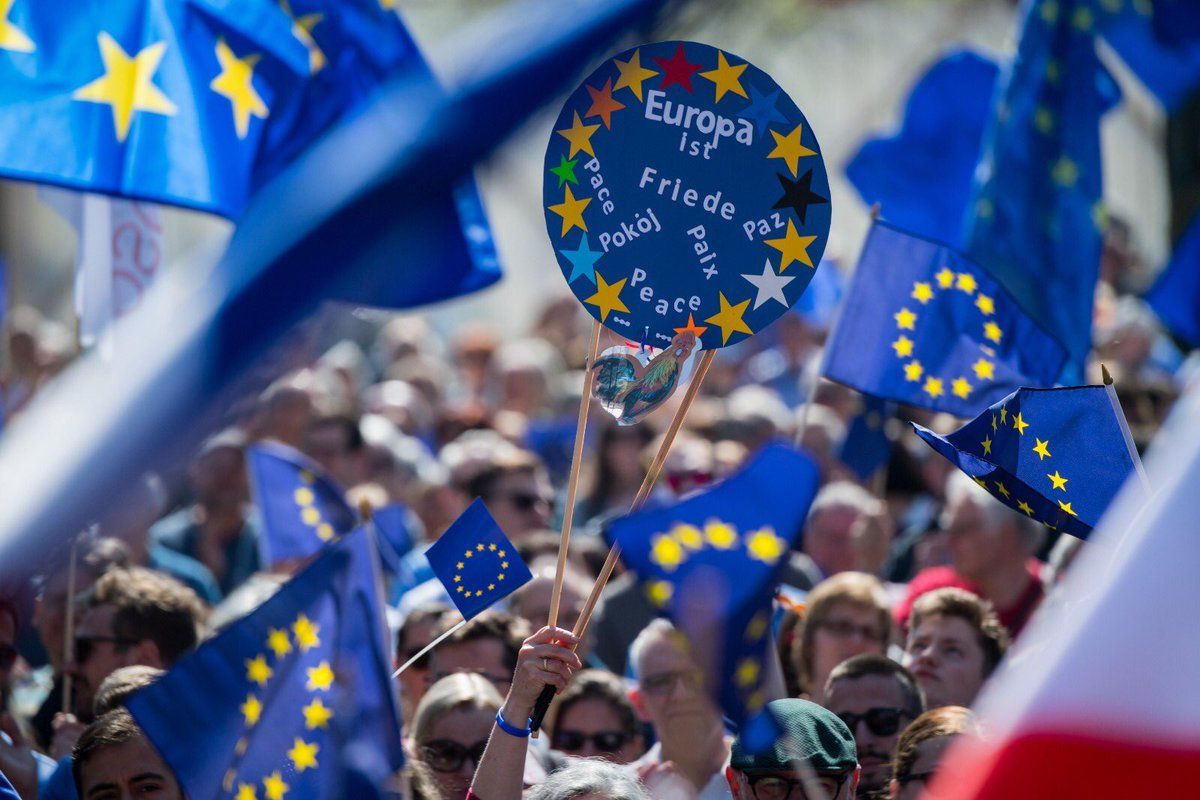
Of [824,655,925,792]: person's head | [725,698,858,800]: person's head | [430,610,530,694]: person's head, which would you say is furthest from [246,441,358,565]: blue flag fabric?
[725,698,858,800]: person's head

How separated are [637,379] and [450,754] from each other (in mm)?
1391

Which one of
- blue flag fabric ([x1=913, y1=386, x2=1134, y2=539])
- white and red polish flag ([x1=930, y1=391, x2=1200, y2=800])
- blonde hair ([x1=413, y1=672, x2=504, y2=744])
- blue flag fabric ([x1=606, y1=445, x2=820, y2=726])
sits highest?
white and red polish flag ([x1=930, y1=391, x2=1200, y2=800])

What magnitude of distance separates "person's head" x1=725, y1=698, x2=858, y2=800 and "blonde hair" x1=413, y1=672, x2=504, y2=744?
89 cm

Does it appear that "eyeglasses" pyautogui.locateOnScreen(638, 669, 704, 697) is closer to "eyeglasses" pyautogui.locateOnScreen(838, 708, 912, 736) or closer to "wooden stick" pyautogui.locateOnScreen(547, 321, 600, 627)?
"eyeglasses" pyautogui.locateOnScreen(838, 708, 912, 736)

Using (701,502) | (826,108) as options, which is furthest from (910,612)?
(826,108)

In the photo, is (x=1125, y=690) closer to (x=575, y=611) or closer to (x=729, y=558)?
(x=729, y=558)

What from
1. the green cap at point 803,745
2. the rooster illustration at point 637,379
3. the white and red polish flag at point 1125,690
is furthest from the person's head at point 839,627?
the white and red polish flag at point 1125,690

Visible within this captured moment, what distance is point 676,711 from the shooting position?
17.4 ft

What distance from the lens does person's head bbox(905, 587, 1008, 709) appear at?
570 centimetres

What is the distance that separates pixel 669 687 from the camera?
17.8 ft

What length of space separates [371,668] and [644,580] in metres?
0.82

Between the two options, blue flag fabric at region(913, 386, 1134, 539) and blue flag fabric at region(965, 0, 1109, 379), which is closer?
blue flag fabric at region(913, 386, 1134, 539)

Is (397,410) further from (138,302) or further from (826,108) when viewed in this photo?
(826,108)

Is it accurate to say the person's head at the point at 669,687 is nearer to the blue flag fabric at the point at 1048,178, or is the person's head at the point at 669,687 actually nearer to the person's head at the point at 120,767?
the person's head at the point at 120,767
